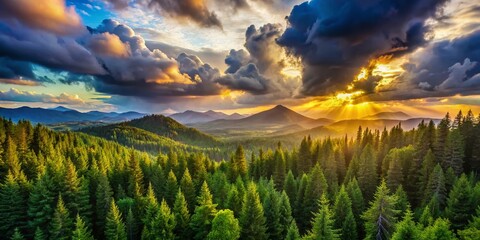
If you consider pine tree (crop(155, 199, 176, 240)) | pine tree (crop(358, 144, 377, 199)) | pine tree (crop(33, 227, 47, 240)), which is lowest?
pine tree (crop(33, 227, 47, 240))

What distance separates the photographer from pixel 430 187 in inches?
2023

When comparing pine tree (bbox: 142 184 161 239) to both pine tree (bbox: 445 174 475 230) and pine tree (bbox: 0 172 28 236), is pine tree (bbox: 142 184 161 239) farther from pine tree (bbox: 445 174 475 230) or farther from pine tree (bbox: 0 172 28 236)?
pine tree (bbox: 445 174 475 230)

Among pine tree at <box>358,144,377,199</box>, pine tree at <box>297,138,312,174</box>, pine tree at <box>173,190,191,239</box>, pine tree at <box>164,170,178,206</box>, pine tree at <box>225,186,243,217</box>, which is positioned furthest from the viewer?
pine tree at <box>297,138,312,174</box>

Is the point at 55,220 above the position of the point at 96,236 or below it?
above

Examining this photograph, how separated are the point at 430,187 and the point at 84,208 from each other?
230ft

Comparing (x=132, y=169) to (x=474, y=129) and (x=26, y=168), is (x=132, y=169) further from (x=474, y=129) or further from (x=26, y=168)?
(x=474, y=129)

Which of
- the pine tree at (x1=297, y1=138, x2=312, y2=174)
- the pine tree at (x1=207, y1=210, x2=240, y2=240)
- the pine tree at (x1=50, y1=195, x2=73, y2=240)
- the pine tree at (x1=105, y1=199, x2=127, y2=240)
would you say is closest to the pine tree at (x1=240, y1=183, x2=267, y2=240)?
the pine tree at (x1=207, y1=210, x2=240, y2=240)

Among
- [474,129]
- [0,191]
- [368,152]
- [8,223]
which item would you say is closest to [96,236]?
[8,223]

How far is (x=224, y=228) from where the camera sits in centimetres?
3972

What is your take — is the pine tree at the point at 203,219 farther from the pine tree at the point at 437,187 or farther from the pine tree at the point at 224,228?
the pine tree at the point at 437,187

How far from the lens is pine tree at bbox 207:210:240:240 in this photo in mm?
39500

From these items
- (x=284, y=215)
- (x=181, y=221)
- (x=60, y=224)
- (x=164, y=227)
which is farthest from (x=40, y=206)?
(x=284, y=215)

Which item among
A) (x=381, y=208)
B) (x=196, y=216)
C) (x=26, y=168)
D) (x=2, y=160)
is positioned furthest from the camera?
(x=26, y=168)

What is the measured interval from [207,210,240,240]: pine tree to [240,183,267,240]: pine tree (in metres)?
4.19
